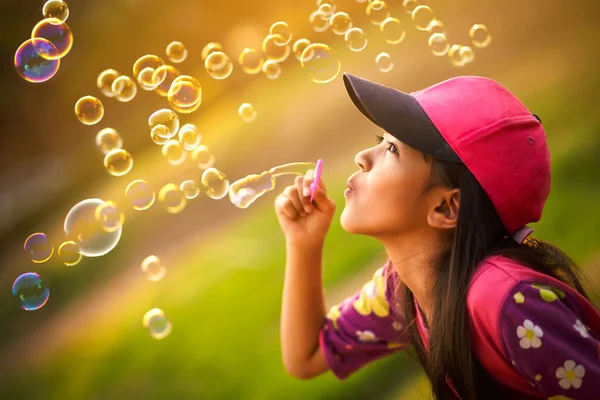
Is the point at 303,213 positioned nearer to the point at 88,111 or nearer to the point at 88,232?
the point at 88,232

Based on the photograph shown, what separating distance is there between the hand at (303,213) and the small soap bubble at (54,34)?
0.71 m

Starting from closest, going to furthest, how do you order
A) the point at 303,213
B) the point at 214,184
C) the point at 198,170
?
the point at 303,213 → the point at 214,184 → the point at 198,170

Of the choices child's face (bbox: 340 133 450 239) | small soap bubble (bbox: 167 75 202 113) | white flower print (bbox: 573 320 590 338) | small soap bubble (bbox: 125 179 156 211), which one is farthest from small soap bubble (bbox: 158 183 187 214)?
white flower print (bbox: 573 320 590 338)

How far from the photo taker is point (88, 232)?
1404 mm

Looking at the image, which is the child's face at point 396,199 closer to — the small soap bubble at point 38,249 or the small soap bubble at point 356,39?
the small soap bubble at point 356,39

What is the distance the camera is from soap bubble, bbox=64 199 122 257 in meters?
1.40

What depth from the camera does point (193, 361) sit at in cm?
199

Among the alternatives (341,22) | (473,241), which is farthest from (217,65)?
(473,241)

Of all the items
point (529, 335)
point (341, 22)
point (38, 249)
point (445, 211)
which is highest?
point (341, 22)

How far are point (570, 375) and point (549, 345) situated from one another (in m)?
0.05

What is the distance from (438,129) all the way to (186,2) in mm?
1361

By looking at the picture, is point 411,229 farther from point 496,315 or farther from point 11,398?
point 11,398

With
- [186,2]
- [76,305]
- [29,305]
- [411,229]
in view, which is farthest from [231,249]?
[411,229]

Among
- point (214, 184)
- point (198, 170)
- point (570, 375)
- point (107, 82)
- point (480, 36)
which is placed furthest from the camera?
point (198, 170)
